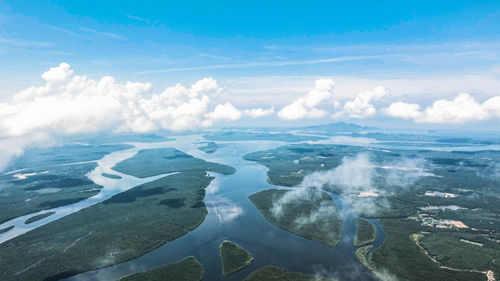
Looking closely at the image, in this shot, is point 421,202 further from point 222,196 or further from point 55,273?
point 55,273

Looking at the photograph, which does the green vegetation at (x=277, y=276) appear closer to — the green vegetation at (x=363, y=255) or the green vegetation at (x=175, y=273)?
the green vegetation at (x=175, y=273)

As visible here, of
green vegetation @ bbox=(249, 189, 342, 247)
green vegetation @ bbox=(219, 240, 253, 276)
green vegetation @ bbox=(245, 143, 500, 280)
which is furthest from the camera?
green vegetation @ bbox=(249, 189, 342, 247)

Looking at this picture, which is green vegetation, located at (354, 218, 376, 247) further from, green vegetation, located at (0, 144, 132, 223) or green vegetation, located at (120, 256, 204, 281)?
green vegetation, located at (0, 144, 132, 223)

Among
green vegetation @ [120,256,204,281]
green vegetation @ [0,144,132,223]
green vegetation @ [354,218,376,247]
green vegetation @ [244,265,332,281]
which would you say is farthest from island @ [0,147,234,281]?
green vegetation @ [354,218,376,247]

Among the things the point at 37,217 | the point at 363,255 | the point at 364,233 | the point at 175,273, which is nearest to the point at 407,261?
the point at 363,255

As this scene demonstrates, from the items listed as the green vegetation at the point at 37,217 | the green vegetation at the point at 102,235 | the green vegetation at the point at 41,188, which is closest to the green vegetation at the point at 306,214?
the green vegetation at the point at 102,235
